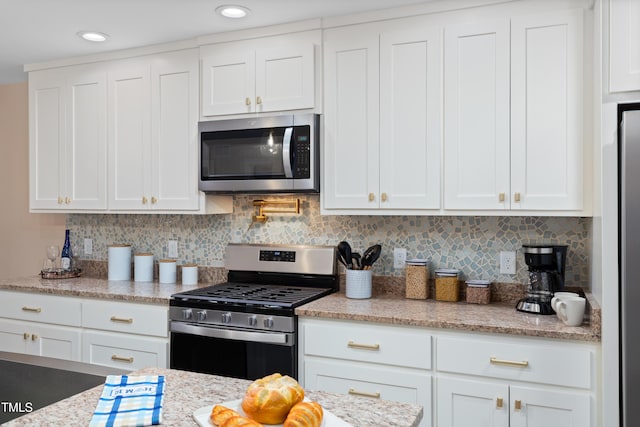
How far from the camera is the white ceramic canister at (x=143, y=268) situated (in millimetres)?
3518

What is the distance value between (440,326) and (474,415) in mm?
399

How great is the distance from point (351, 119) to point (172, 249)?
168 cm

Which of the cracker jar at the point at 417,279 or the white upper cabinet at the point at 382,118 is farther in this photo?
the cracker jar at the point at 417,279

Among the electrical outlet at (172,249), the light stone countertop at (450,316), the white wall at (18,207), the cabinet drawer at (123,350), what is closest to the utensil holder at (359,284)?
the light stone countertop at (450,316)

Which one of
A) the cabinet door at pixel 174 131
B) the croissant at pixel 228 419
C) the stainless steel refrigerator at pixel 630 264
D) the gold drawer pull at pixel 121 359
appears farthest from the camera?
the cabinet door at pixel 174 131

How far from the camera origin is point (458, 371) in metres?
2.24

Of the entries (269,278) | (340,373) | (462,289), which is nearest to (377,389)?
(340,373)

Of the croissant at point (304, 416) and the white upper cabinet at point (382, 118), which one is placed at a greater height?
the white upper cabinet at point (382, 118)

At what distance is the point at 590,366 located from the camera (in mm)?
2049

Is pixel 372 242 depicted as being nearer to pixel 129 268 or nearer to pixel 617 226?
pixel 617 226

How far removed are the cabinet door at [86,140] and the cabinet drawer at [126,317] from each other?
2.43 ft

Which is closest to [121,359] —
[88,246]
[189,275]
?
[189,275]

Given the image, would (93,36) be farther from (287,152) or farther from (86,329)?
(86,329)

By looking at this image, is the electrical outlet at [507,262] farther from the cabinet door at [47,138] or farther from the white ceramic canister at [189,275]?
the cabinet door at [47,138]
